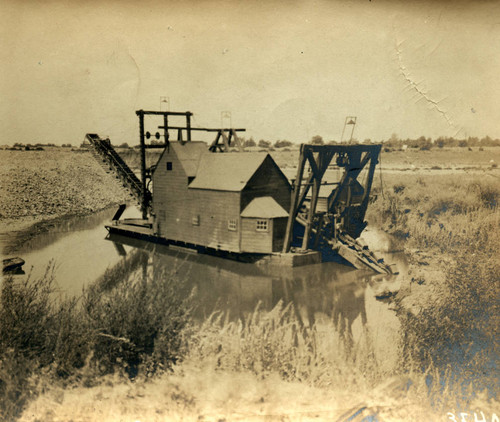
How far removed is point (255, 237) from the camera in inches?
240

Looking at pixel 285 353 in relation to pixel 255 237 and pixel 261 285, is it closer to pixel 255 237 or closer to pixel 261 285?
pixel 261 285

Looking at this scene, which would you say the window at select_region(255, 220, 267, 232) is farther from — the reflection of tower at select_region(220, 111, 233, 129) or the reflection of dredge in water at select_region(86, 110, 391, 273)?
the reflection of tower at select_region(220, 111, 233, 129)

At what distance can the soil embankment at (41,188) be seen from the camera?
153 inches

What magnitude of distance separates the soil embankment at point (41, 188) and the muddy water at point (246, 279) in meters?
0.18

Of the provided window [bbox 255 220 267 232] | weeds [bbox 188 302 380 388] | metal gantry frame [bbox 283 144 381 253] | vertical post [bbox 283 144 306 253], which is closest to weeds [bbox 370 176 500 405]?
weeds [bbox 188 302 380 388]

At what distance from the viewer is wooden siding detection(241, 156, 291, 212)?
5.98m

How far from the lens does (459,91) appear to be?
14.0 feet

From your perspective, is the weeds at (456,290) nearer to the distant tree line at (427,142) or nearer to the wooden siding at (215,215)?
the distant tree line at (427,142)

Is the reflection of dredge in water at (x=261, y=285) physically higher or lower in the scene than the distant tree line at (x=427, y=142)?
lower

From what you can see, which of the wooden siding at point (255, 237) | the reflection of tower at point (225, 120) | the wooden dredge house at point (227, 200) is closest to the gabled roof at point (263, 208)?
the wooden dredge house at point (227, 200)

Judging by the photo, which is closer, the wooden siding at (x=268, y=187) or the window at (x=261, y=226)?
the wooden siding at (x=268, y=187)

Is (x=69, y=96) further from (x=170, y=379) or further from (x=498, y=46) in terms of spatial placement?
(x=498, y=46)

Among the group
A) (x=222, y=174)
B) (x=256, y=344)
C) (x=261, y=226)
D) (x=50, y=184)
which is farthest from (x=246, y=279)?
(x=50, y=184)

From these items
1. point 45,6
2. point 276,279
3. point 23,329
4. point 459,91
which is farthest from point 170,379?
point 459,91
